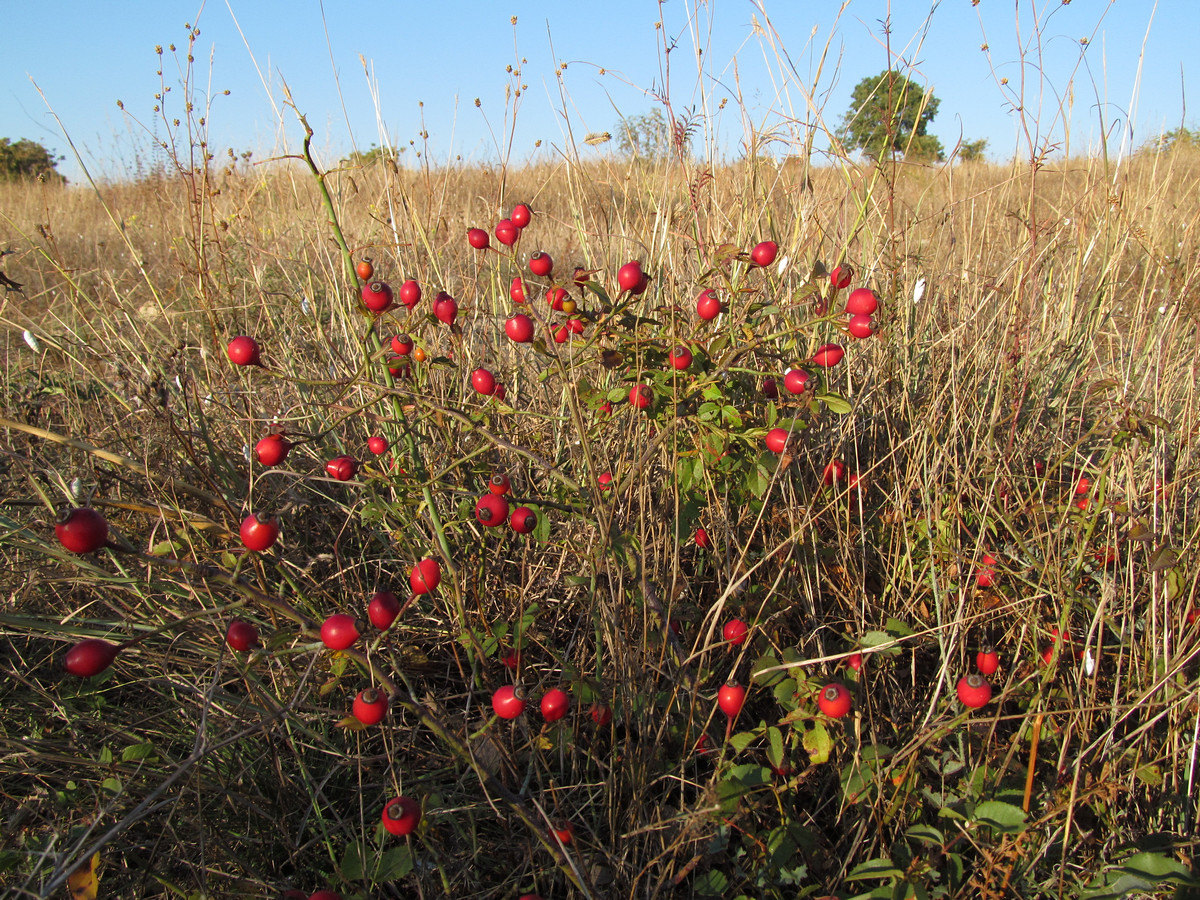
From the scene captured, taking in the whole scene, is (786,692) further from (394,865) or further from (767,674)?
(394,865)

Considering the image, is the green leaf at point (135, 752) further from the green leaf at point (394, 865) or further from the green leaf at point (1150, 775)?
the green leaf at point (1150, 775)

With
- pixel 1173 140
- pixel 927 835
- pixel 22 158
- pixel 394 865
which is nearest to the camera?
pixel 394 865

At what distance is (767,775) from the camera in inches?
39.2

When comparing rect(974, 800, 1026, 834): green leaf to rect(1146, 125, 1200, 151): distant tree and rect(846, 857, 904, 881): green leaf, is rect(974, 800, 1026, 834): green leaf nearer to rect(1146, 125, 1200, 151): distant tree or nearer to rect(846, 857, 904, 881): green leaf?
rect(846, 857, 904, 881): green leaf

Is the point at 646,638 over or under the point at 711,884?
over

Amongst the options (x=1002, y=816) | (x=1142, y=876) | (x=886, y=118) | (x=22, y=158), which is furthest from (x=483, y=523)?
(x=22, y=158)

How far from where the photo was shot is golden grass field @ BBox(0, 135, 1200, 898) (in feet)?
3.20

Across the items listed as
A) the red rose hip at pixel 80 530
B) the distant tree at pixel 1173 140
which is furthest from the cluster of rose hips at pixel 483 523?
the distant tree at pixel 1173 140

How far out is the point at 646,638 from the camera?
41.9 inches

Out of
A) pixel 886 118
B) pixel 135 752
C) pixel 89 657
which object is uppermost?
pixel 886 118

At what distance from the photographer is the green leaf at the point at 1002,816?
92 cm

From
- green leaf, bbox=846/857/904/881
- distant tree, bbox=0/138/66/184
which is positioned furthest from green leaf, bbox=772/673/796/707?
distant tree, bbox=0/138/66/184

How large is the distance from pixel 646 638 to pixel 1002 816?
0.56m

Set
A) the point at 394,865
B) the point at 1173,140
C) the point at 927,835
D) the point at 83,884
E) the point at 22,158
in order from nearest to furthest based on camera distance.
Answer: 1. the point at 83,884
2. the point at 394,865
3. the point at 927,835
4. the point at 1173,140
5. the point at 22,158
